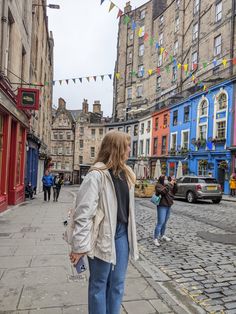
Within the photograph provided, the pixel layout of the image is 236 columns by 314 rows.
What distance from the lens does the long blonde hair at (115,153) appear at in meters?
2.54

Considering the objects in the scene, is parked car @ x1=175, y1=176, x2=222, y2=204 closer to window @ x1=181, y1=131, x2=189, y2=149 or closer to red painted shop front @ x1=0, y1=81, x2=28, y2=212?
red painted shop front @ x1=0, y1=81, x2=28, y2=212

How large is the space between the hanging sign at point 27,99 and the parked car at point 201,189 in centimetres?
1034

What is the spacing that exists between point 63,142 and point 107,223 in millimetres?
59538

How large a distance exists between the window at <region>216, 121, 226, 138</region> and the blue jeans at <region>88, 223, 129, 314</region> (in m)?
25.1

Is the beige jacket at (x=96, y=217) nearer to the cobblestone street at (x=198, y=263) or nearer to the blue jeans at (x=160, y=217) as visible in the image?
the cobblestone street at (x=198, y=263)

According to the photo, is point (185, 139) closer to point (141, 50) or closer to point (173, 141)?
point (173, 141)

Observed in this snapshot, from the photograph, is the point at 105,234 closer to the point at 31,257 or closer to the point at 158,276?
the point at 158,276

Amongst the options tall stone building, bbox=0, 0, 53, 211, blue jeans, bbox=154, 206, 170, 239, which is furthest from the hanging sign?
blue jeans, bbox=154, 206, 170, 239

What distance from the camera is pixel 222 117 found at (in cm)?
2614

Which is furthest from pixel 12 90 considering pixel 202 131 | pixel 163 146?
pixel 163 146

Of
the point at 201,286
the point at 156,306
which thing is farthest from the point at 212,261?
the point at 156,306

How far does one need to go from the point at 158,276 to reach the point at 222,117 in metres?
23.8

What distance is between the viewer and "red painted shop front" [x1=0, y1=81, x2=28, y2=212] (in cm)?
1073

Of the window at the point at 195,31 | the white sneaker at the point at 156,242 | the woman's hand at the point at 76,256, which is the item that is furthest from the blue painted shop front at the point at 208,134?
the woman's hand at the point at 76,256
